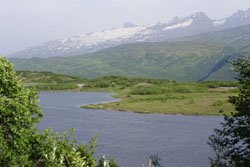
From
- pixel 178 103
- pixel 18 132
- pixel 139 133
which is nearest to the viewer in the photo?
pixel 18 132

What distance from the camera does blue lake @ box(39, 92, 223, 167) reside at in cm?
8214

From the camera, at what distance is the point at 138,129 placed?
115125 mm

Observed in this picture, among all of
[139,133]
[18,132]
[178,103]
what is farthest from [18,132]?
[178,103]

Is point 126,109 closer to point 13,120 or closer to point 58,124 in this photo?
point 58,124

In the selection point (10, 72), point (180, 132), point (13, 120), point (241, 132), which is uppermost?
point (10, 72)

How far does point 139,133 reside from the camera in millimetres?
109250

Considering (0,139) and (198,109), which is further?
(198,109)

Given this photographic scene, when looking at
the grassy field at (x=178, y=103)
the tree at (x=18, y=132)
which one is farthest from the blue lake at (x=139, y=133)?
the tree at (x=18, y=132)

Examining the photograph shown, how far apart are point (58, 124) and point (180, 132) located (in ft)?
109

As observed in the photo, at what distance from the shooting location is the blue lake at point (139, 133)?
82137 millimetres

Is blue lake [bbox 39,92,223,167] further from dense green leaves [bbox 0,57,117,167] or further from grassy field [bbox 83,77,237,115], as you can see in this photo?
dense green leaves [bbox 0,57,117,167]

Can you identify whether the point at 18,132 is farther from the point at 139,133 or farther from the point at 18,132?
the point at 139,133

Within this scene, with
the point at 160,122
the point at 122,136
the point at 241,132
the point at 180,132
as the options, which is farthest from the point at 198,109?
the point at 241,132

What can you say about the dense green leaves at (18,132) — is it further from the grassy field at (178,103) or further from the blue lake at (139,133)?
the grassy field at (178,103)
